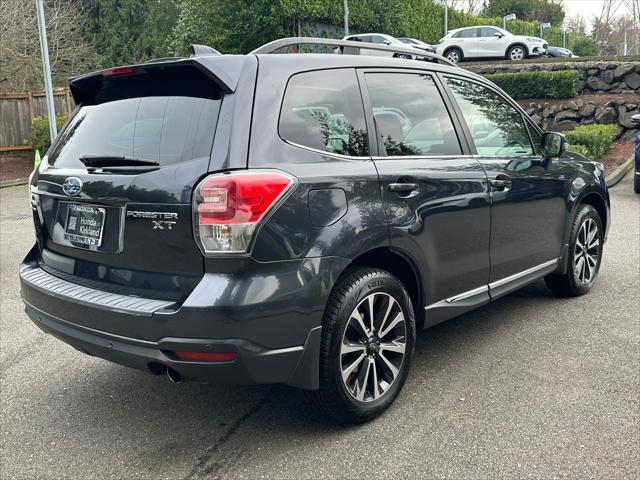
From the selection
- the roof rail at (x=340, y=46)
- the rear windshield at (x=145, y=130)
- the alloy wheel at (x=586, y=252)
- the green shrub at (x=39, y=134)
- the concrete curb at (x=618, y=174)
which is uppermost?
the roof rail at (x=340, y=46)

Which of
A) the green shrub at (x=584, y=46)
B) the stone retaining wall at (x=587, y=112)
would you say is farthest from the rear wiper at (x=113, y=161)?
Answer: the green shrub at (x=584, y=46)

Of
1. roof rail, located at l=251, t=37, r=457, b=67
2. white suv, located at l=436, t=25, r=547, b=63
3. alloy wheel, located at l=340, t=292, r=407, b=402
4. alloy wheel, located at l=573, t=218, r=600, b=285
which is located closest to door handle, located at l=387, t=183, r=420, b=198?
alloy wheel, located at l=340, t=292, r=407, b=402

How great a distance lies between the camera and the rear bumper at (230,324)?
2.60 metres

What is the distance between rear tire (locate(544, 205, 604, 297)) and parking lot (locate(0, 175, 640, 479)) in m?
0.51

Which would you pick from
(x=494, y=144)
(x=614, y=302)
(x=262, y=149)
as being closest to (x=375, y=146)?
(x=262, y=149)

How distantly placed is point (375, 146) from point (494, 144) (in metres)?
1.29

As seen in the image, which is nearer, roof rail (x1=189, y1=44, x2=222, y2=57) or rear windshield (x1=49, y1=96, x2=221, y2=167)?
rear windshield (x1=49, y1=96, x2=221, y2=167)

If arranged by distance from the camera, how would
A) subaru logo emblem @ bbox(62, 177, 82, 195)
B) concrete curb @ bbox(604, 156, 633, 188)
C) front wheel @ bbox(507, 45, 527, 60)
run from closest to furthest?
subaru logo emblem @ bbox(62, 177, 82, 195), concrete curb @ bbox(604, 156, 633, 188), front wheel @ bbox(507, 45, 527, 60)

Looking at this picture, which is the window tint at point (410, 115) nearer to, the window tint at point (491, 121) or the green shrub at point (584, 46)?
the window tint at point (491, 121)

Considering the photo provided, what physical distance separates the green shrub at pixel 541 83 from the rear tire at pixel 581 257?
1480 cm

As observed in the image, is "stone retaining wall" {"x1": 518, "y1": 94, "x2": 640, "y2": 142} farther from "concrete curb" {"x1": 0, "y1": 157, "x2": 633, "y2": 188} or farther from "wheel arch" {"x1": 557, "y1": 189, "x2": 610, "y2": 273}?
"wheel arch" {"x1": 557, "y1": 189, "x2": 610, "y2": 273}

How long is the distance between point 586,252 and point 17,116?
18.3 meters

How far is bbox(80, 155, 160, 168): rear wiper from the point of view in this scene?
2.85 meters

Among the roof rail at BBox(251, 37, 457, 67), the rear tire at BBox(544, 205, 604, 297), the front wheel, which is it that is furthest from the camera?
the front wheel
